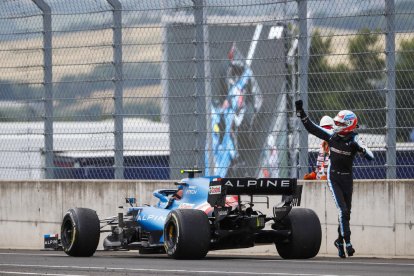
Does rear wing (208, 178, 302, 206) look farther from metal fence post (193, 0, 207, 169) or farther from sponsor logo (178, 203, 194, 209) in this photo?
metal fence post (193, 0, 207, 169)

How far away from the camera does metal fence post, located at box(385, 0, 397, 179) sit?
611 inches

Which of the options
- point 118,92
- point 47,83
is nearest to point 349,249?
point 118,92

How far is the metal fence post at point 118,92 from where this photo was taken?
1786 centimetres

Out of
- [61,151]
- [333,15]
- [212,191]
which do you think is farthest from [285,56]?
[61,151]

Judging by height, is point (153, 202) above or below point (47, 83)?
below

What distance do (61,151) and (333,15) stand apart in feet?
16.9

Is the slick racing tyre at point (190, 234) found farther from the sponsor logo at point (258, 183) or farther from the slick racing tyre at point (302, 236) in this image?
the slick racing tyre at point (302, 236)

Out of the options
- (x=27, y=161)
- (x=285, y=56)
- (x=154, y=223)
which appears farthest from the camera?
(x=27, y=161)

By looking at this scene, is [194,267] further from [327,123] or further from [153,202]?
[153,202]

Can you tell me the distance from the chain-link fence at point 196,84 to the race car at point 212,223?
1779mm

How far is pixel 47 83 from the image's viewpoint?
18766mm

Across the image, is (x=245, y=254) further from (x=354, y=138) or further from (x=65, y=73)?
(x=65, y=73)

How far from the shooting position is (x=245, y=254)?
54.8ft

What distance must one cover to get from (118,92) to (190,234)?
4.88 meters
